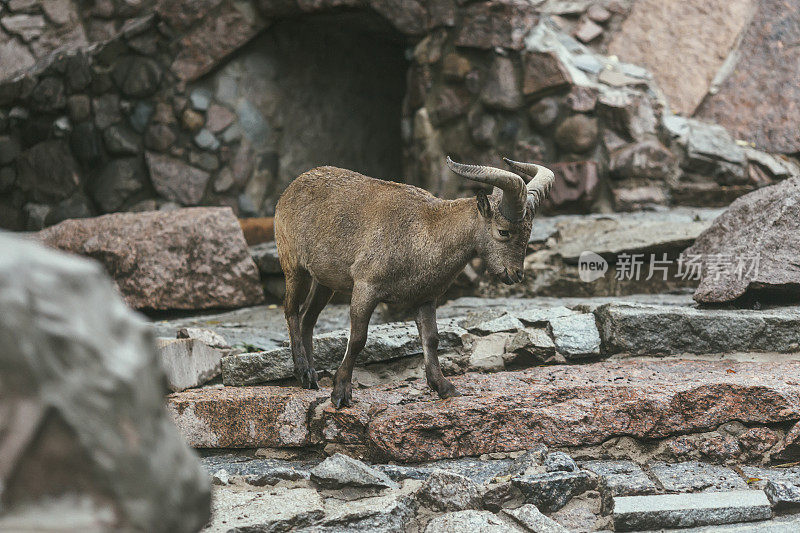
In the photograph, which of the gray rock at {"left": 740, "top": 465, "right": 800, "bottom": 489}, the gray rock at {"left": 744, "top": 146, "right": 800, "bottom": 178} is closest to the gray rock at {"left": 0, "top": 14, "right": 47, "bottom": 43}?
the gray rock at {"left": 744, "top": 146, "right": 800, "bottom": 178}

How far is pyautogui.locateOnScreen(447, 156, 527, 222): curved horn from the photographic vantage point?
3.90m

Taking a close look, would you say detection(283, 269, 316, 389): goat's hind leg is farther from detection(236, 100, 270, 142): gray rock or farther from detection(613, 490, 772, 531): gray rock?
detection(236, 100, 270, 142): gray rock

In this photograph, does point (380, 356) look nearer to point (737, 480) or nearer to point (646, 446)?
point (646, 446)

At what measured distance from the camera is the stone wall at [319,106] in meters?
8.31

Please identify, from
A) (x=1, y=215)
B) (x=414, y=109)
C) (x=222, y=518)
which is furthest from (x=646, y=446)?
(x=1, y=215)

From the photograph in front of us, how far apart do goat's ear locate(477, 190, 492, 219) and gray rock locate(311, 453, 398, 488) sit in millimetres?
1364

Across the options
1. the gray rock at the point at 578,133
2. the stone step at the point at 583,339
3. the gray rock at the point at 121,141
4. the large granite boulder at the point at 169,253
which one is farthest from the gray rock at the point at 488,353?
the gray rock at the point at 121,141

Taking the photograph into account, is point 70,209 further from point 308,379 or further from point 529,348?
point 529,348

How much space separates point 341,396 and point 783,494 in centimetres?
211

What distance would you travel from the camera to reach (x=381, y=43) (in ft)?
32.7

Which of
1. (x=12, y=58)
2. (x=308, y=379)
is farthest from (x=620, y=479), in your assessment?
(x=12, y=58)

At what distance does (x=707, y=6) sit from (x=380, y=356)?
6.55 metres

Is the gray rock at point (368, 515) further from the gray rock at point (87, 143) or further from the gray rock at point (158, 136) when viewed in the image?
the gray rock at point (87, 143)

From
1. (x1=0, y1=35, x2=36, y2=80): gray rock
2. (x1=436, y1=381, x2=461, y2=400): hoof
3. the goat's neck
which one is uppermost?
(x1=0, y1=35, x2=36, y2=80): gray rock
